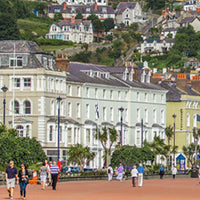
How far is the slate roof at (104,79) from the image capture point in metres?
132

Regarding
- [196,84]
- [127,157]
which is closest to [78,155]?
[127,157]

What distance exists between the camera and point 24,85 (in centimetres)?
12200

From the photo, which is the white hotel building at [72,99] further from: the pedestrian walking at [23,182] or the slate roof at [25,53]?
the pedestrian walking at [23,182]

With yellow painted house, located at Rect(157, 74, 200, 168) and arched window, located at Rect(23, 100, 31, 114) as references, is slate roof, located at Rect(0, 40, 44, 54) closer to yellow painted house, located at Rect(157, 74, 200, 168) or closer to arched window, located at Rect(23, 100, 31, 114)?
arched window, located at Rect(23, 100, 31, 114)

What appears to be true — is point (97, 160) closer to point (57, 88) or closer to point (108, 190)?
point (57, 88)

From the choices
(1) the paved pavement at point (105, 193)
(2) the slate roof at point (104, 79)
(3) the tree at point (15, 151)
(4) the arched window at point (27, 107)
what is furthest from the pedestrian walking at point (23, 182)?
(2) the slate roof at point (104, 79)

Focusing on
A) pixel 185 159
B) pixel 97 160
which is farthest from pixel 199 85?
pixel 97 160

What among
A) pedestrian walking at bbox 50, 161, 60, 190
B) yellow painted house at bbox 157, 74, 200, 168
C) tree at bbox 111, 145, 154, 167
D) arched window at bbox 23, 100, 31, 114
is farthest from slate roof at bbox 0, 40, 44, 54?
pedestrian walking at bbox 50, 161, 60, 190

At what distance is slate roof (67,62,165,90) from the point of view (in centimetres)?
13250

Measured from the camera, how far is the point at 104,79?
458ft

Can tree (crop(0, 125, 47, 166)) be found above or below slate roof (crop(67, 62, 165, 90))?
below

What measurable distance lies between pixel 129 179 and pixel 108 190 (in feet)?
88.7

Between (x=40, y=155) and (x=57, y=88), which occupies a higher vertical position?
(x=57, y=88)

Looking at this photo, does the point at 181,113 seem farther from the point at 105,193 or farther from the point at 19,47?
the point at 105,193
